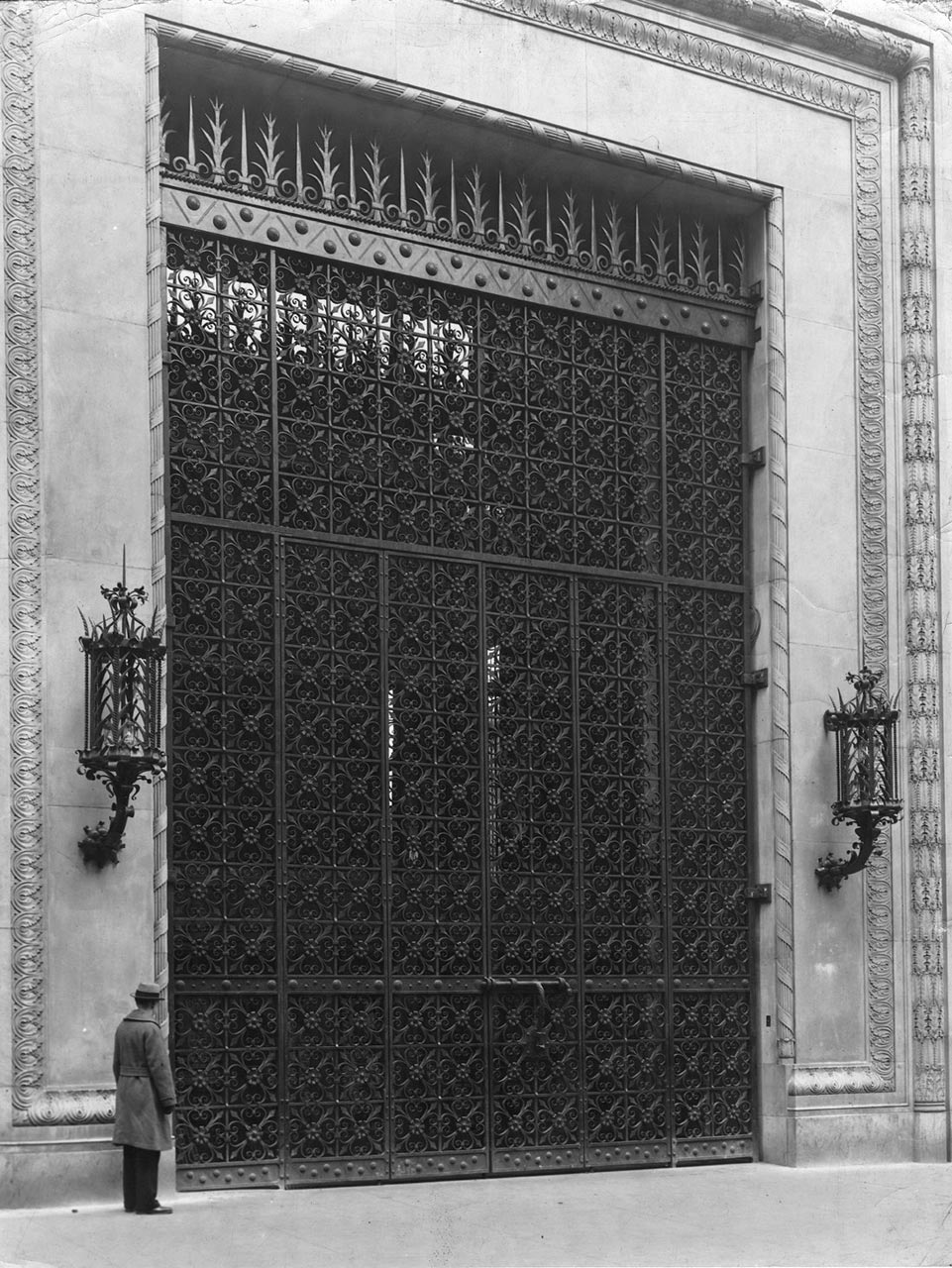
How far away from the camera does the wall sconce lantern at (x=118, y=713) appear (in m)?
11.8

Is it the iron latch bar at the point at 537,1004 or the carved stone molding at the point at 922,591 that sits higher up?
the carved stone molding at the point at 922,591

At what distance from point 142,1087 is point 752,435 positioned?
7.62 metres

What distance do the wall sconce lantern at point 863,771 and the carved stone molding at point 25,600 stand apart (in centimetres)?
631

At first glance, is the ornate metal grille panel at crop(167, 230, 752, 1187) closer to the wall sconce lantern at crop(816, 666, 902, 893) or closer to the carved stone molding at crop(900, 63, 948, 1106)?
the wall sconce lantern at crop(816, 666, 902, 893)

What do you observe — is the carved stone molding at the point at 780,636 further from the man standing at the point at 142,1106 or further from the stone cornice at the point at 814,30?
the man standing at the point at 142,1106

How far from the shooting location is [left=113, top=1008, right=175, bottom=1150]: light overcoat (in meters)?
11.5

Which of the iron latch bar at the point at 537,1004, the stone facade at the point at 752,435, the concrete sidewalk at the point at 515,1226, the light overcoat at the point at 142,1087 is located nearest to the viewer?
the concrete sidewalk at the point at 515,1226

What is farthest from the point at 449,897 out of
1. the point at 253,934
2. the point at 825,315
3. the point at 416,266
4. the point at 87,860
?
the point at 825,315

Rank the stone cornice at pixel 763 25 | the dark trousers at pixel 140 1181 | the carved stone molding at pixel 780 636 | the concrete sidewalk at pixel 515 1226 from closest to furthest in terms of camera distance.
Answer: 1. the concrete sidewalk at pixel 515 1226
2. the dark trousers at pixel 140 1181
3. the stone cornice at pixel 763 25
4. the carved stone molding at pixel 780 636

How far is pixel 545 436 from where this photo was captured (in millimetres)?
15008

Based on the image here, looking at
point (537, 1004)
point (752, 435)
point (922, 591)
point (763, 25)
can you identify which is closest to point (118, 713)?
point (537, 1004)

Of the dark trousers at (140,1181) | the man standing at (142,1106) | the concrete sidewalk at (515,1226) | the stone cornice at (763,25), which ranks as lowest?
the concrete sidewalk at (515,1226)

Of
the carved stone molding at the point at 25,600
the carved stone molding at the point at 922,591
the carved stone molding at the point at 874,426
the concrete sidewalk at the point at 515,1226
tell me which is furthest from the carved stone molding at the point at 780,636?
the carved stone molding at the point at 25,600

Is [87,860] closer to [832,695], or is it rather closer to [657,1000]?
[657,1000]
